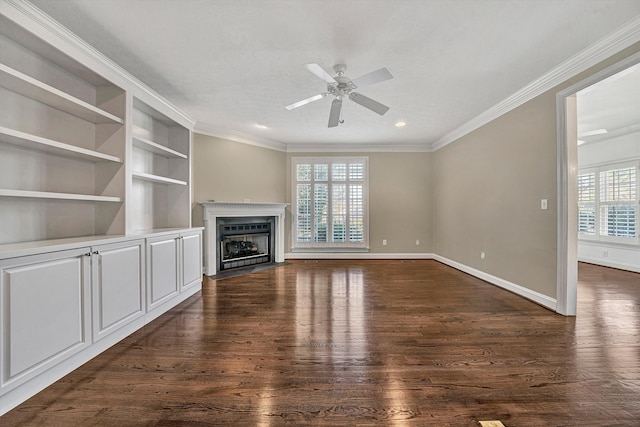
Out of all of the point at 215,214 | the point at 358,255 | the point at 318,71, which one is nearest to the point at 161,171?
the point at 215,214

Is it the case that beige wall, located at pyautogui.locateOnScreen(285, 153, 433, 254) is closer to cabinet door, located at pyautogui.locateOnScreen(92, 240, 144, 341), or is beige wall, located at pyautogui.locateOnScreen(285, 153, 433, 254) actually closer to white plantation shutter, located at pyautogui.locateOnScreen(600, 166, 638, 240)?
white plantation shutter, located at pyautogui.locateOnScreen(600, 166, 638, 240)

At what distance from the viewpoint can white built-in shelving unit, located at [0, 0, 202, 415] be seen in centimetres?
161

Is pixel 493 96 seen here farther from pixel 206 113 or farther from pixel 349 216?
pixel 206 113

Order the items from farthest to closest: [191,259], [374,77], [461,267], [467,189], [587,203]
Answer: [587,203]
[461,267]
[467,189]
[191,259]
[374,77]

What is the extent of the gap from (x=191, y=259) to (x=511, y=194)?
14.5 ft

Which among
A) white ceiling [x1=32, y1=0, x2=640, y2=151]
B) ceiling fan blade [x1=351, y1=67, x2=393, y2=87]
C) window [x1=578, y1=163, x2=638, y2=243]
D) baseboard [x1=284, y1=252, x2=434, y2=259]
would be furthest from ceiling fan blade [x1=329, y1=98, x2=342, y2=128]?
window [x1=578, y1=163, x2=638, y2=243]

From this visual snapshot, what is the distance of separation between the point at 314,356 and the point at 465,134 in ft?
14.8

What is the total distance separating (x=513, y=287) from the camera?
3.55 metres

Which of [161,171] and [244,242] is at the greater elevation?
[161,171]

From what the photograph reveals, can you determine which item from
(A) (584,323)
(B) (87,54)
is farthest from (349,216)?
(B) (87,54)

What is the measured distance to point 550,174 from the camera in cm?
299

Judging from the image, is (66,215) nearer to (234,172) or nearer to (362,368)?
(362,368)

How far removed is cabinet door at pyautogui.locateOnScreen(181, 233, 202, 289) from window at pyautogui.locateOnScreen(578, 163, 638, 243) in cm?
761

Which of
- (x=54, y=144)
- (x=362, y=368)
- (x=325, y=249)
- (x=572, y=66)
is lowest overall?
(x=362, y=368)
